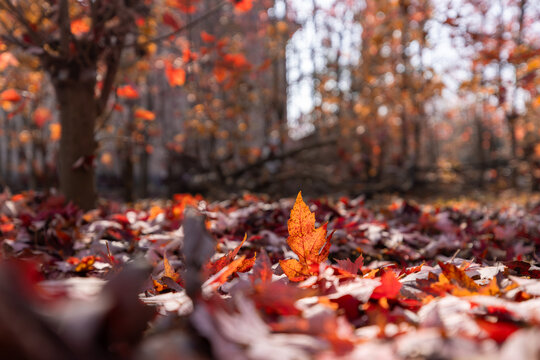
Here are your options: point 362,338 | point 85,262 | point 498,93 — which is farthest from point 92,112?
point 498,93

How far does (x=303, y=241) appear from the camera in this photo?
39.2 inches

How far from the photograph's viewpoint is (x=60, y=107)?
3043mm

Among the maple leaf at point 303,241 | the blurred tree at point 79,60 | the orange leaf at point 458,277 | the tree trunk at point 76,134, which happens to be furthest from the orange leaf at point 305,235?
the tree trunk at point 76,134

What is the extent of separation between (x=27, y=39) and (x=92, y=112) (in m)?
0.66

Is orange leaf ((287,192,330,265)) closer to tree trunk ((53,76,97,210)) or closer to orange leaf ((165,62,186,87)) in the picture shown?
tree trunk ((53,76,97,210))

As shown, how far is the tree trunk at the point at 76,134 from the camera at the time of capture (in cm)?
301

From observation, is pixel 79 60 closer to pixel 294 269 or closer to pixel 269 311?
pixel 294 269

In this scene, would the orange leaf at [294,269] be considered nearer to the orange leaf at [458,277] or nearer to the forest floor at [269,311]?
the forest floor at [269,311]

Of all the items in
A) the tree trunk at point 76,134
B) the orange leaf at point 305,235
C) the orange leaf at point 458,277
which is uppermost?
the tree trunk at point 76,134

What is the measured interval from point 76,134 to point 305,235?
105 inches

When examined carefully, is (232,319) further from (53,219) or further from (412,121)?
(412,121)

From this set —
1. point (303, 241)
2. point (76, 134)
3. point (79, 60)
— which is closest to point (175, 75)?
point (79, 60)

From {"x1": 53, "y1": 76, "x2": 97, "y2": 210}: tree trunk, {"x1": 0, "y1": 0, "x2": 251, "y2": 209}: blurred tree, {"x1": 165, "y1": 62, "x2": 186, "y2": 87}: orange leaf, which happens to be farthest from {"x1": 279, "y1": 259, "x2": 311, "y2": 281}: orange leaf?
{"x1": 165, "y1": 62, "x2": 186, "y2": 87}: orange leaf

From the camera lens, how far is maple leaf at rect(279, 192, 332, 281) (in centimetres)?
96
